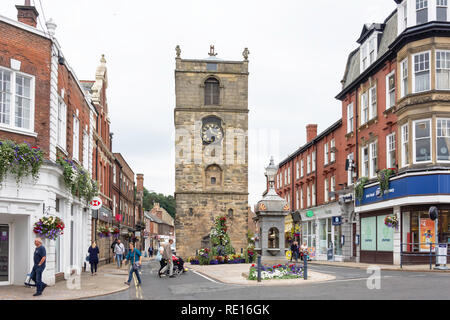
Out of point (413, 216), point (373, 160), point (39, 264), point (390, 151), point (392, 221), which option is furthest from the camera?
point (373, 160)

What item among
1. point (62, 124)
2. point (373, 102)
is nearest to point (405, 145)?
point (373, 102)

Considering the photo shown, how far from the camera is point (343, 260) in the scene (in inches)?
1575

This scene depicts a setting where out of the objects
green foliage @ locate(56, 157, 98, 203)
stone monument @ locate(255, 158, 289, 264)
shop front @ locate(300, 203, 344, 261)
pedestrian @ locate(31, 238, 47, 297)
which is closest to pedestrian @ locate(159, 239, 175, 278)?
stone monument @ locate(255, 158, 289, 264)

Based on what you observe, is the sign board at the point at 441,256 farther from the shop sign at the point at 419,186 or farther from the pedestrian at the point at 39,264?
the pedestrian at the point at 39,264

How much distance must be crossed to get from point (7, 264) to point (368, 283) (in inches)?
453

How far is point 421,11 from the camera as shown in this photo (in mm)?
29016

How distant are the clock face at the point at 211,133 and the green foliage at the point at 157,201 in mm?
86860

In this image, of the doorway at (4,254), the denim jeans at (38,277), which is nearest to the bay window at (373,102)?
the doorway at (4,254)

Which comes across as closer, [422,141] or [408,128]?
[422,141]

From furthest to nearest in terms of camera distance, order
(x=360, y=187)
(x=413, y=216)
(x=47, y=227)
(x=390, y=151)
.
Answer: (x=360, y=187)
(x=390, y=151)
(x=413, y=216)
(x=47, y=227)

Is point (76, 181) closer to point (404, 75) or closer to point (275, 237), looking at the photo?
point (275, 237)

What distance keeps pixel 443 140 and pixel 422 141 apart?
98cm

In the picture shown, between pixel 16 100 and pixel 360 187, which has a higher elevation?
pixel 16 100
